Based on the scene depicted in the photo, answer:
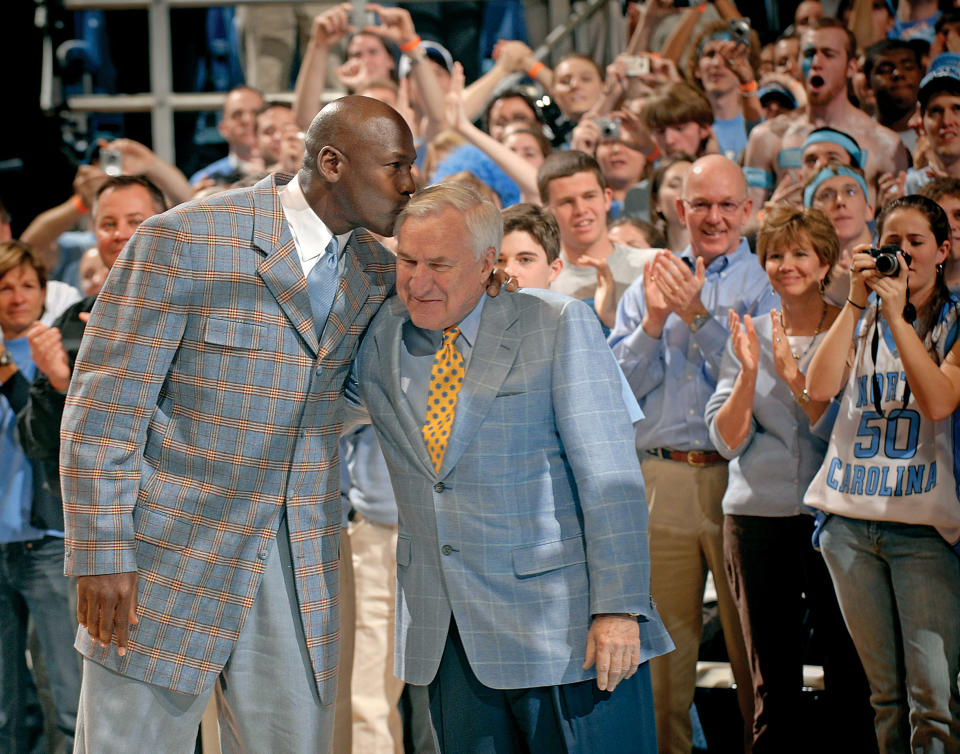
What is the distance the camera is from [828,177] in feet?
13.0

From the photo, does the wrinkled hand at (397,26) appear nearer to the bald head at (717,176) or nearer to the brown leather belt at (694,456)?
the bald head at (717,176)

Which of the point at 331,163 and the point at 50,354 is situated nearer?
the point at 331,163

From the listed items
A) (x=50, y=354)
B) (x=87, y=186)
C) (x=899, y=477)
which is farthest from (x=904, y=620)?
(x=87, y=186)

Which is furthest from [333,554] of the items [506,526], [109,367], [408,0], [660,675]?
→ [408,0]

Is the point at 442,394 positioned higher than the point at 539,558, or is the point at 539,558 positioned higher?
the point at 442,394

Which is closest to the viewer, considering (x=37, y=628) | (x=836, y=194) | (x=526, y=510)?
(x=526, y=510)

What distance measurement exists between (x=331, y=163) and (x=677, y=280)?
1425 mm

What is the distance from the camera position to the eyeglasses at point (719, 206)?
A: 3.88 m

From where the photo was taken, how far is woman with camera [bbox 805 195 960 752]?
10.1 ft

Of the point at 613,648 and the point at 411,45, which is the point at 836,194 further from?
the point at 411,45

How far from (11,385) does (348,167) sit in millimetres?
2151

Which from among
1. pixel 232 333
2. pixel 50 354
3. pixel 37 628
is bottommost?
pixel 37 628

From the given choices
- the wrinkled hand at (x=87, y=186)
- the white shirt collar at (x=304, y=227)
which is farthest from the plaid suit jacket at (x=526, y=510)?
the wrinkled hand at (x=87, y=186)

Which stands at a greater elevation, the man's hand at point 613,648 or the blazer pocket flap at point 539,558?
the blazer pocket flap at point 539,558
